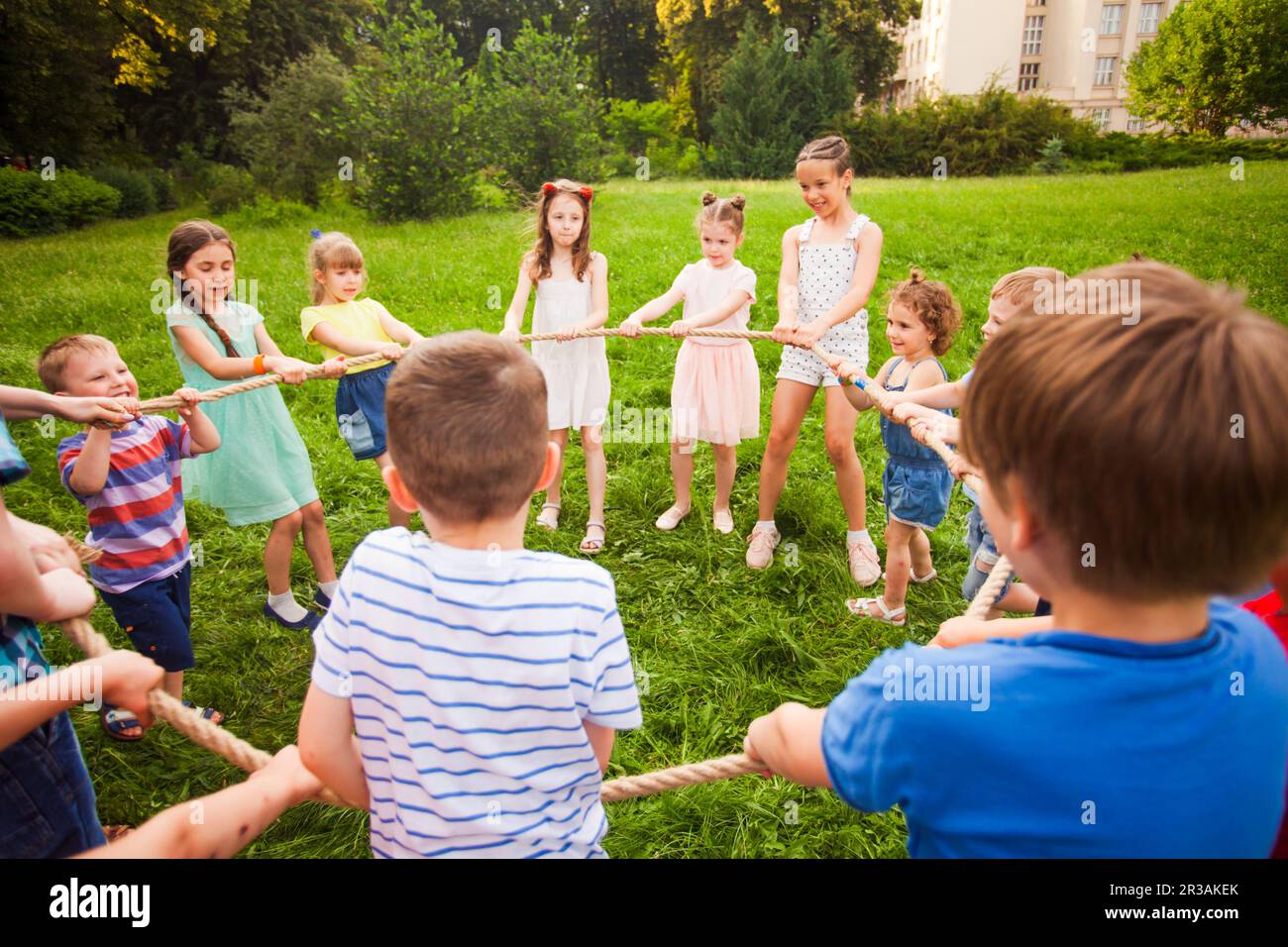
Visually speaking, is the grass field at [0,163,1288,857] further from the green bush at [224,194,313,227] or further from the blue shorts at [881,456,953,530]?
the green bush at [224,194,313,227]

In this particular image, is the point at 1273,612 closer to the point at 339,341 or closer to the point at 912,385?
the point at 912,385

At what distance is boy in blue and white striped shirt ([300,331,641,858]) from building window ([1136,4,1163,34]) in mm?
48346

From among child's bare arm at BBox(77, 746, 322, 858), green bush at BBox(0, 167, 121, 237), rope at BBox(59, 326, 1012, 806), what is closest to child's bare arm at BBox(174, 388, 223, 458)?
rope at BBox(59, 326, 1012, 806)

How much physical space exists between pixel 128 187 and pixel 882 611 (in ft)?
88.3

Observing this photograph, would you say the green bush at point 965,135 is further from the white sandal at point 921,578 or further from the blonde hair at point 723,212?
the white sandal at point 921,578

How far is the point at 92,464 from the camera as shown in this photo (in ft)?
11.0

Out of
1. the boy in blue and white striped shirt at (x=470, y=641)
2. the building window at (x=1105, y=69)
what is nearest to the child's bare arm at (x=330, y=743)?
the boy in blue and white striped shirt at (x=470, y=641)

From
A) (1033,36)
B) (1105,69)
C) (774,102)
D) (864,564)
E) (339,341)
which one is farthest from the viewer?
(1033,36)

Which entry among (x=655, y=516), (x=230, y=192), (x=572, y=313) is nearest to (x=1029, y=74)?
(x=230, y=192)

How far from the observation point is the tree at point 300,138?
22266 millimetres

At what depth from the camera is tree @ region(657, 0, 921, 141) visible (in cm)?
3669

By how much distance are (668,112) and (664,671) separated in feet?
133
